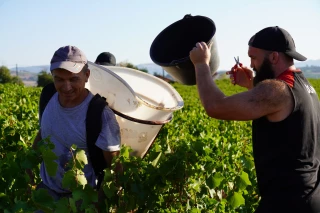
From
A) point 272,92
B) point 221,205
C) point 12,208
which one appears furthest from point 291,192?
point 12,208

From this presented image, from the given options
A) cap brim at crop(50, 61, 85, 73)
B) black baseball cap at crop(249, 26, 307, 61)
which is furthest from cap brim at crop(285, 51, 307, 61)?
cap brim at crop(50, 61, 85, 73)

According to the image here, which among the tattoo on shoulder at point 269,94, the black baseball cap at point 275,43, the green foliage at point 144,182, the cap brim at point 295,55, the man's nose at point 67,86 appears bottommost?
the green foliage at point 144,182

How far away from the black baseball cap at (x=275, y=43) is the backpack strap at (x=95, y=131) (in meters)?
0.85

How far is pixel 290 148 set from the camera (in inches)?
97.3

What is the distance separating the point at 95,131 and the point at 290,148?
0.98m

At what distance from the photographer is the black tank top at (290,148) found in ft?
8.05

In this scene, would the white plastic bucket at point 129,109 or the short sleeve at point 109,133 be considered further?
the white plastic bucket at point 129,109

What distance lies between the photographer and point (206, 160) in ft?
10.0

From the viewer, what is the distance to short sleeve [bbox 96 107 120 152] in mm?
2670

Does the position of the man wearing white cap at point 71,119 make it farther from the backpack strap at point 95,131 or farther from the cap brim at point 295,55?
the cap brim at point 295,55

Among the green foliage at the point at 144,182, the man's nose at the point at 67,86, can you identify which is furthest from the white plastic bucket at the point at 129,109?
the man's nose at the point at 67,86

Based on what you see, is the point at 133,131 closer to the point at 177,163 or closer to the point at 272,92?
the point at 177,163

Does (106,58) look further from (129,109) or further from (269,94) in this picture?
(269,94)

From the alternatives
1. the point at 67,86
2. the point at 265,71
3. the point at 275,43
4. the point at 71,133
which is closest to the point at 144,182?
the point at 71,133
